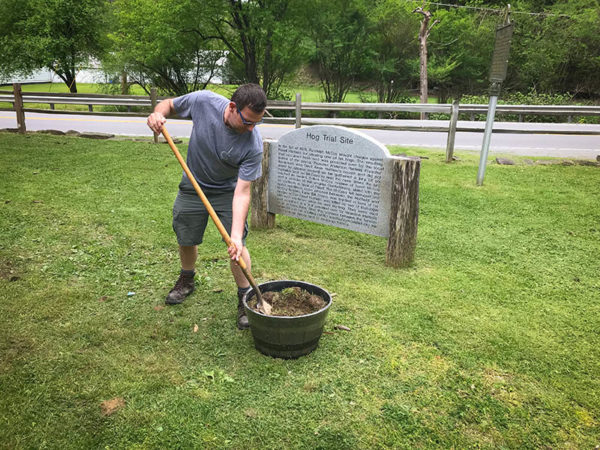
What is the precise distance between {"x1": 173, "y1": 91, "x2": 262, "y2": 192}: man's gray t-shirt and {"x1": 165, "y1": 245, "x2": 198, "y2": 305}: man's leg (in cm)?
59

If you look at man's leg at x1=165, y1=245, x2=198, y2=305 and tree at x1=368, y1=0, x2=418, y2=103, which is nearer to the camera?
man's leg at x1=165, y1=245, x2=198, y2=305

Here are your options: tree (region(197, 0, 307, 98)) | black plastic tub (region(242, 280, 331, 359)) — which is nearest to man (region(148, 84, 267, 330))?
black plastic tub (region(242, 280, 331, 359))

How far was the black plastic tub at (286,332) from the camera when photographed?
2.98 m

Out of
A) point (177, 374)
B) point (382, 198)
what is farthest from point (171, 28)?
point (177, 374)

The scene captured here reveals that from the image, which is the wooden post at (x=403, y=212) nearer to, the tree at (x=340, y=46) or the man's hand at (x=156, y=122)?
the man's hand at (x=156, y=122)

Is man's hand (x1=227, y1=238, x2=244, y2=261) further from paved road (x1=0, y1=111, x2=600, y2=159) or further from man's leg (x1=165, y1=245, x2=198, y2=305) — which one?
paved road (x1=0, y1=111, x2=600, y2=159)

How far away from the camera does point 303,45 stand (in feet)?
65.7

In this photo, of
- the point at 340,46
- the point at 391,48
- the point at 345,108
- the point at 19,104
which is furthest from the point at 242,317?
the point at 391,48

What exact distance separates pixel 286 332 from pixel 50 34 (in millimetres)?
27576

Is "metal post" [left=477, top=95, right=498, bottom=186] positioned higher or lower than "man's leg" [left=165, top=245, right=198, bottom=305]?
higher

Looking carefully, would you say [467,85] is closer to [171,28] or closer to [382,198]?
[171,28]

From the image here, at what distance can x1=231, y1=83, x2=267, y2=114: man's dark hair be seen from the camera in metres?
2.95

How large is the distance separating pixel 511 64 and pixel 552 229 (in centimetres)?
2703

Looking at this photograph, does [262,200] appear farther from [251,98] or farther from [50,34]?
[50,34]
